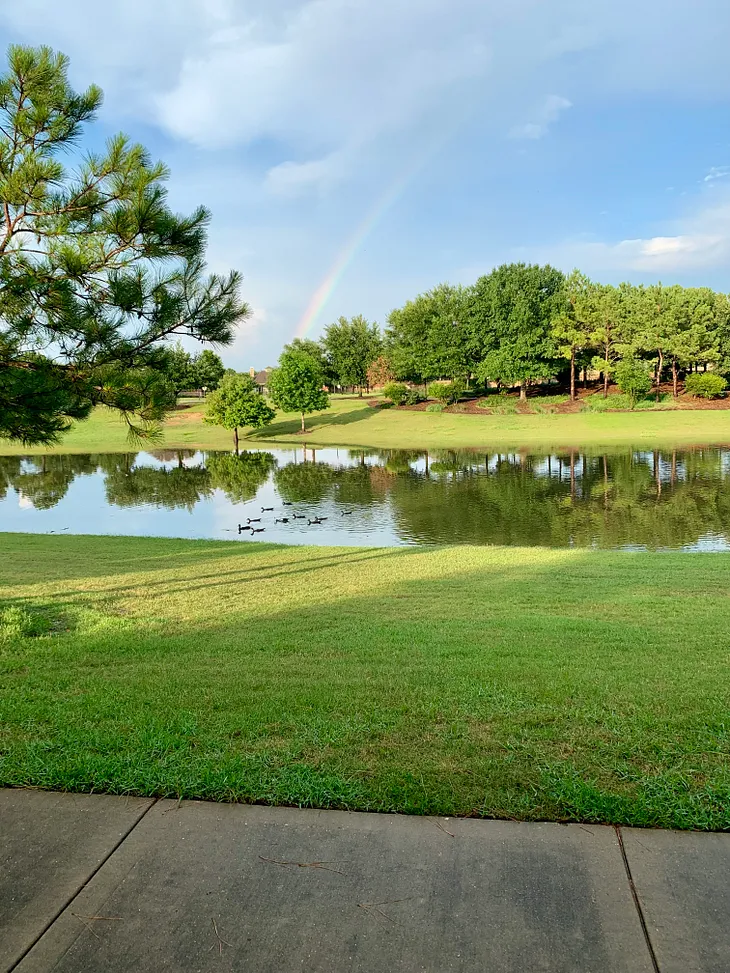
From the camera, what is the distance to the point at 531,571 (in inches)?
438

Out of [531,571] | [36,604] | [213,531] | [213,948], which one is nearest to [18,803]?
[213,948]

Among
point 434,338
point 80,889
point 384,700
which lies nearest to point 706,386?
point 434,338

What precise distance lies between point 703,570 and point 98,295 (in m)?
9.64

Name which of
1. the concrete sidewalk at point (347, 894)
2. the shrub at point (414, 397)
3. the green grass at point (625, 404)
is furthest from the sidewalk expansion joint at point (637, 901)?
the shrub at point (414, 397)

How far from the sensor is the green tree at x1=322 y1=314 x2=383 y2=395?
87.3m

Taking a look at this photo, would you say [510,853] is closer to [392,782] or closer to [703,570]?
[392,782]

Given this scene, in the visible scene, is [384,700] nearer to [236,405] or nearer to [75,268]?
[75,268]

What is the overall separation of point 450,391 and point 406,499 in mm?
41221

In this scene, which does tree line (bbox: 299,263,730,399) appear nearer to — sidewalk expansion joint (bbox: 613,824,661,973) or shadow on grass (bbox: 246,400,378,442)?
shadow on grass (bbox: 246,400,378,442)

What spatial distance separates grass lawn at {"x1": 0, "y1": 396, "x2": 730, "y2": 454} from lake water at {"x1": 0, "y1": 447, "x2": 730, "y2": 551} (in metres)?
6.20

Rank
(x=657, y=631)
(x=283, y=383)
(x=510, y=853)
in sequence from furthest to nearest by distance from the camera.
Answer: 1. (x=283, y=383)
2. (x=657, y=631)
3. (x=510, y=853)

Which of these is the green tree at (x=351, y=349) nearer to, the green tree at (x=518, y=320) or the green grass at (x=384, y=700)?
the green tree at (x=518, y=320)

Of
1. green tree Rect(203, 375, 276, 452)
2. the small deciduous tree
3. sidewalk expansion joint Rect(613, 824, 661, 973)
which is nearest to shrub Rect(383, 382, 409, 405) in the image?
green tree Rect(203, 375, 276, 452)

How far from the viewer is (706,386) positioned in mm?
54688
